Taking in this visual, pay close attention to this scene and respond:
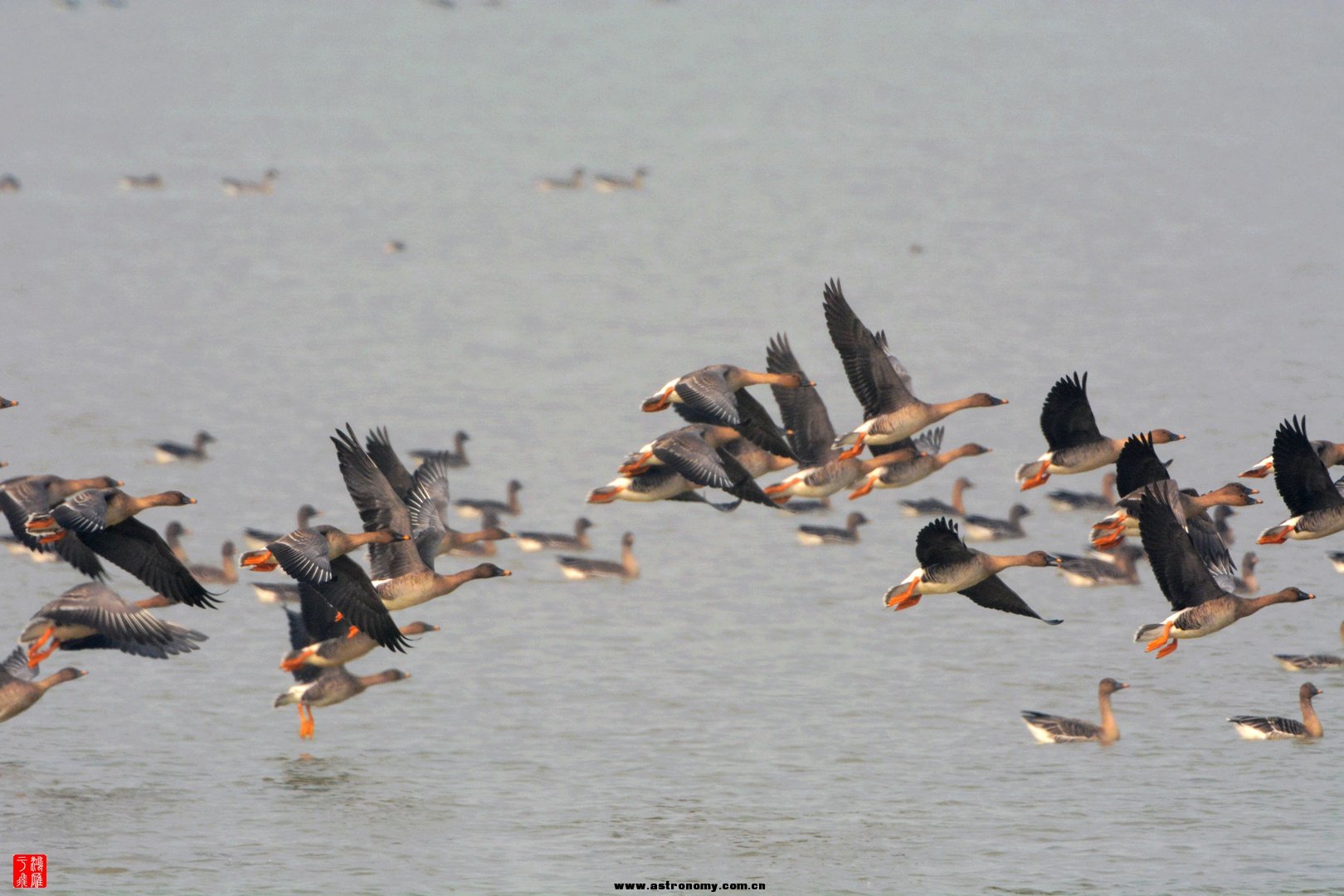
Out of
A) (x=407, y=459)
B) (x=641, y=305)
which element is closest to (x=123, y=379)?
(x=407, y=459)

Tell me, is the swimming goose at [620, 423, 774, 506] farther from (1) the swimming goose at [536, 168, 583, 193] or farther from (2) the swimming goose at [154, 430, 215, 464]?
(1) the swimming goose at [536, 168, 583, 193]

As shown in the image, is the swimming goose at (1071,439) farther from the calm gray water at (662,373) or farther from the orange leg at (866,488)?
the calm gray water at (662,373)

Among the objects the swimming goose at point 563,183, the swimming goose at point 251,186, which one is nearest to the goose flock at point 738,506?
the swimming goose at point 251,186

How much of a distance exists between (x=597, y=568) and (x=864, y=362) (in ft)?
46.2

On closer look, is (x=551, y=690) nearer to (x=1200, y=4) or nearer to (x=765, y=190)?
(x=765, y=190)

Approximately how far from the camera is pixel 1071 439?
1930cm

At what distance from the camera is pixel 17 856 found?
799 inches

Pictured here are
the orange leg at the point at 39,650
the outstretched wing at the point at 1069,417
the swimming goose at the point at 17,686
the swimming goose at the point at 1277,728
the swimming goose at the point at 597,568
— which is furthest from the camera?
the swimming goose at the point at 597,568

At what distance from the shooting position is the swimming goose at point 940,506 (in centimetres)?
3516

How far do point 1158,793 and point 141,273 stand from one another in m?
41.0

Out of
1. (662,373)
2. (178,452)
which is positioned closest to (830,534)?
(178,452)

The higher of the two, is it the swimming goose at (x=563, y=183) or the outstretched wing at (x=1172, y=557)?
the swimming goose at (x=563, y=183)

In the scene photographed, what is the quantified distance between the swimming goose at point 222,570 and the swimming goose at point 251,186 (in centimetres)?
3520

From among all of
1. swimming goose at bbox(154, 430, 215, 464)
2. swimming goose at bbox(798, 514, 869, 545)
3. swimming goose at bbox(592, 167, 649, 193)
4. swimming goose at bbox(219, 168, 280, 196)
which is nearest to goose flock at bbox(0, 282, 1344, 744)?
swimming goose at bbox(798, 514, 869, 545)
